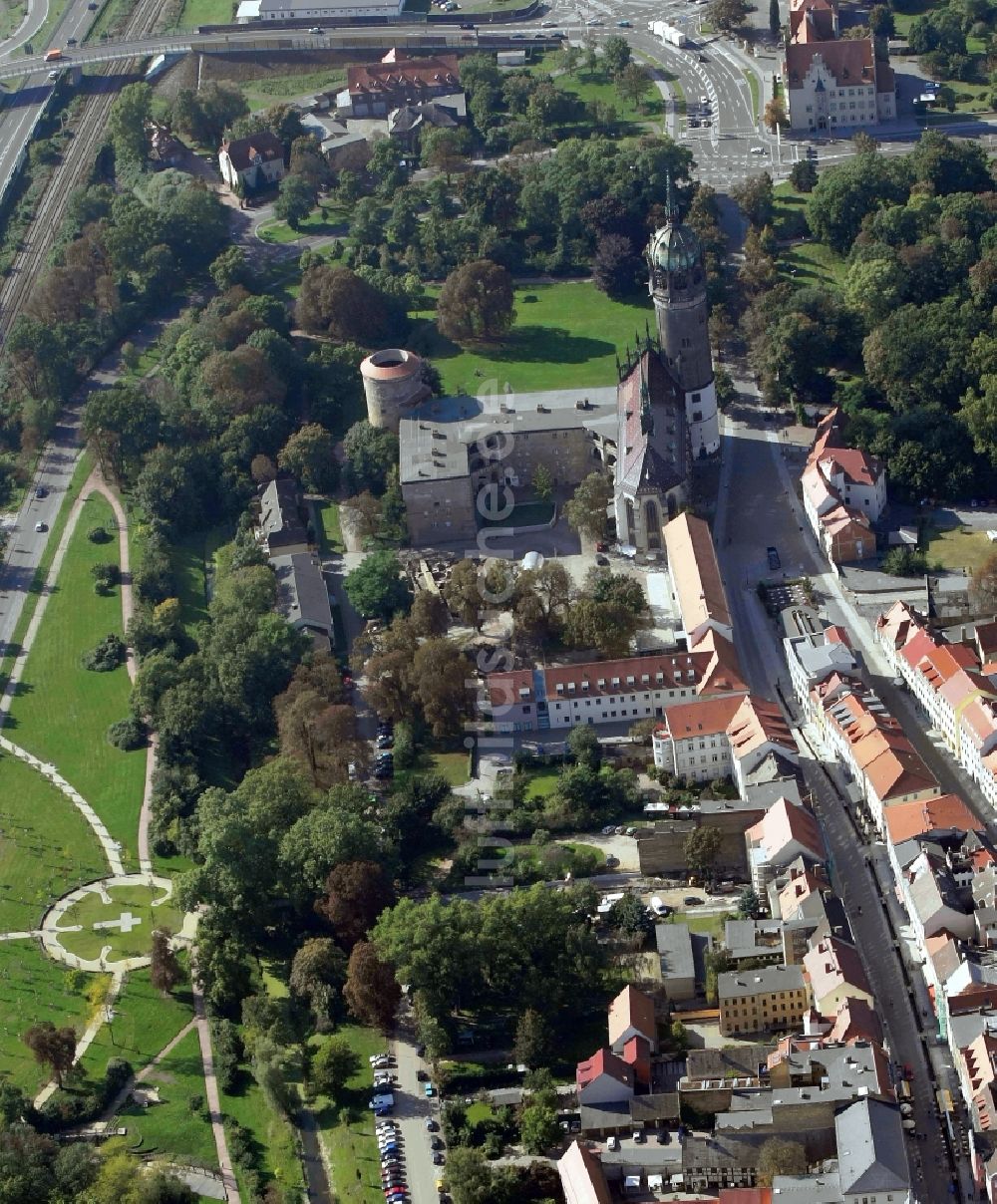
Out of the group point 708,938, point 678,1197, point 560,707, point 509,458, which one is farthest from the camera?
point 509,458

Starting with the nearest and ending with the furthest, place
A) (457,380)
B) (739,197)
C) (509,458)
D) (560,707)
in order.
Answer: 1. (560,707)
2. (509,458)
3. (457,380)
4. (739,197)

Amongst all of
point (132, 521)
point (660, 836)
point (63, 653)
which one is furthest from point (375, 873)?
point (132, 521)

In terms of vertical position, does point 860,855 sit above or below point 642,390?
below

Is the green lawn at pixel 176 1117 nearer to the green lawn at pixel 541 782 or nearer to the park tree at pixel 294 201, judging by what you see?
the green lawn at pixel 541 782

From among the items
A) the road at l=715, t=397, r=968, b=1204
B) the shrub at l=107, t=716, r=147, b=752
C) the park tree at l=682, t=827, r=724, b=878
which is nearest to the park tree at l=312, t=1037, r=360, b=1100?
the park tree at l=682, t=827, r=724, b=878

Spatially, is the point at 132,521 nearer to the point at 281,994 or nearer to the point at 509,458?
the point at 509,458

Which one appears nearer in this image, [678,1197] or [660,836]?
[678,1197]

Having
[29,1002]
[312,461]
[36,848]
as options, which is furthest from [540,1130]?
[312,461]
